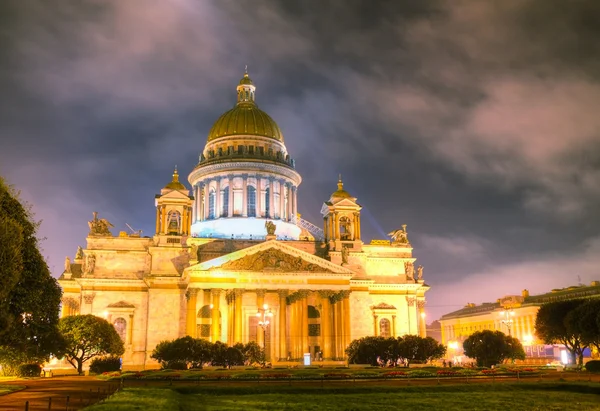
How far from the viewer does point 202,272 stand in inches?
2628

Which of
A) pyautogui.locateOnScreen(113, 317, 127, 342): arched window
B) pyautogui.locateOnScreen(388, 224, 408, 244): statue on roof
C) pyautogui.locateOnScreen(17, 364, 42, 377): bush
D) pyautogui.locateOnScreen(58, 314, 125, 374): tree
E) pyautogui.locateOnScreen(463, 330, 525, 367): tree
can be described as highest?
pyautogui.locateOnScreen(388, 224, 408, 244): statue on roof

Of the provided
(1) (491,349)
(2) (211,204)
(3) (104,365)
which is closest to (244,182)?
(2) (211,204)

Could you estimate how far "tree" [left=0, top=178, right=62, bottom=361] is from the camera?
28.8 metres

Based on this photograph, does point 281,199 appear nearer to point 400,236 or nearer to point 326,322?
point 400,236

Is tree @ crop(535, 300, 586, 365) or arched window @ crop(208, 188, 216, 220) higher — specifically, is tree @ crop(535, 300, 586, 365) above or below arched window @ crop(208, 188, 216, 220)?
below

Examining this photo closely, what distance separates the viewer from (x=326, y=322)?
6900cm

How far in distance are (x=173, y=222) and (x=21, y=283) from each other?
43.3 m

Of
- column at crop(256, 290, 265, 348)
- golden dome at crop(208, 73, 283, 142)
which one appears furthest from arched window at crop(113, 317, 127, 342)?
golden dome at crop(208, 73, 283, 142)

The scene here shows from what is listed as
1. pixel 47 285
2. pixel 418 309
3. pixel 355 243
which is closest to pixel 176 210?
pixel 355 243

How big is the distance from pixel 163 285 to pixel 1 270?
1666 inches

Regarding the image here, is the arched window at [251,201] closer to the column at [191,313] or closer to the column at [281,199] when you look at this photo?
the column at [281,199]

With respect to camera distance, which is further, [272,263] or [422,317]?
[422,317]

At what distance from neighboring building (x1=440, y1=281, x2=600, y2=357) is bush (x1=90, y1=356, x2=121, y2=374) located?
179ft

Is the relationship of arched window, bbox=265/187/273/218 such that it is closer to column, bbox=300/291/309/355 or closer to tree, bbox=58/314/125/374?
column, bbox=300/291/309/355
